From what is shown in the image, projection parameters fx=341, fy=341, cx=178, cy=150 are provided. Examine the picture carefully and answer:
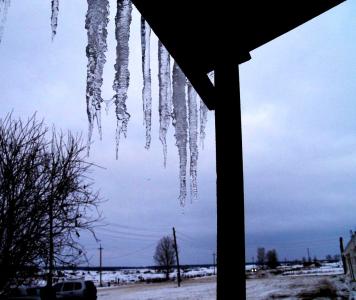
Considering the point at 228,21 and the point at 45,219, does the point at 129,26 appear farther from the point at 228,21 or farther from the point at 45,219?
the point at 45,219

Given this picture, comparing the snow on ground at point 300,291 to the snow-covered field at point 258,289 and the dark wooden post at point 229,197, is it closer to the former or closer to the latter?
the snow-covered field at point 258,289

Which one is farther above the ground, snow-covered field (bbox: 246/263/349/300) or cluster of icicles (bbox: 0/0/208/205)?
cluster of icicles (bbox: 0/0/208/205)

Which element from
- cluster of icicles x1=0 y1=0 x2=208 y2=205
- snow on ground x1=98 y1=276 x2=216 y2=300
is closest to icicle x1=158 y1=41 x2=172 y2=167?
cluster of icicles x1=0 y1=0 x2=208 y2=205

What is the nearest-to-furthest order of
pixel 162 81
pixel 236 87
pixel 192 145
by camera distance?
pixel 236 87
pixel 162 81
pixel 192 145

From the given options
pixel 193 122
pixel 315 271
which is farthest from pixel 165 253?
pixel 193 122

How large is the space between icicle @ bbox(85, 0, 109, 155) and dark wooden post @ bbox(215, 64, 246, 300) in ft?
2.24

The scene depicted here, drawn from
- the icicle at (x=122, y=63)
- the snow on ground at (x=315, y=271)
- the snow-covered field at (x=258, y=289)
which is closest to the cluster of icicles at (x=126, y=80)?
the icicle at (x=122, y=63)

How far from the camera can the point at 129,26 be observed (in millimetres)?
1779

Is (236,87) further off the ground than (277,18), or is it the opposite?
(277,18)

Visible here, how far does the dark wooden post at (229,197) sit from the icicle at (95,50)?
2.24 feet

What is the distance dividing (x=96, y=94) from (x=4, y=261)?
15.7 ft

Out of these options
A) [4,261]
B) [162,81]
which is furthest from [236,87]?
[4,261]

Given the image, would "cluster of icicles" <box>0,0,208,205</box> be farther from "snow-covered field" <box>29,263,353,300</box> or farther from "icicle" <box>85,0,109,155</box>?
"snow-covered field" <box>29,263,353,300</box>

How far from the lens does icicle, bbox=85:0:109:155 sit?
1.76 metres
